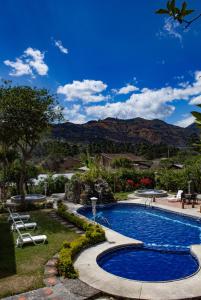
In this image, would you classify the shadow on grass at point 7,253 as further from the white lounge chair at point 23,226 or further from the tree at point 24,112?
the tree at point 24,112

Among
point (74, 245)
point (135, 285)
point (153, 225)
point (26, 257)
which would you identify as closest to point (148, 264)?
point (135, 285)

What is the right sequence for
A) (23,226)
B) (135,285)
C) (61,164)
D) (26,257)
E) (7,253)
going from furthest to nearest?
(61,164), (23,226), (7,253), (26,257), (135,285)

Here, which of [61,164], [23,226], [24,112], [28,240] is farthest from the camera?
[61,164]

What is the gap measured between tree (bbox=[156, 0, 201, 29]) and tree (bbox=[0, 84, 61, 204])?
18.1 meters

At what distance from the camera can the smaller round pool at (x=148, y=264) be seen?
1067 cm

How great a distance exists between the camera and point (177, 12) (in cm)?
216

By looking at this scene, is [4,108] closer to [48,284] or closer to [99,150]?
[48,284]

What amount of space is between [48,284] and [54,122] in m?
14.0

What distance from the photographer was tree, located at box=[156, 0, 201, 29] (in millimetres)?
2098

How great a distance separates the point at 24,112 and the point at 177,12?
60.2ft

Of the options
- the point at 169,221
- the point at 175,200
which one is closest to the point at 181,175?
the point at 175,200

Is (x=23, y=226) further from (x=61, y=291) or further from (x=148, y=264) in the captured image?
(x=61, y=291)

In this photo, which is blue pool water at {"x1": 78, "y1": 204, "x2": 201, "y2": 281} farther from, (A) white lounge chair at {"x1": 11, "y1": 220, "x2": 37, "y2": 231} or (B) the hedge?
(A) white lounge chair at {"x1": 11, "y1": 220, "x2": 37, "y2": 231}

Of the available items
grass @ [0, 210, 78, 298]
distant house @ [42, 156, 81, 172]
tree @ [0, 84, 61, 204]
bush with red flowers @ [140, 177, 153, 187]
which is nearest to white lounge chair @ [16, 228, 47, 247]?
grass @ [0, 210, 78, 298]
